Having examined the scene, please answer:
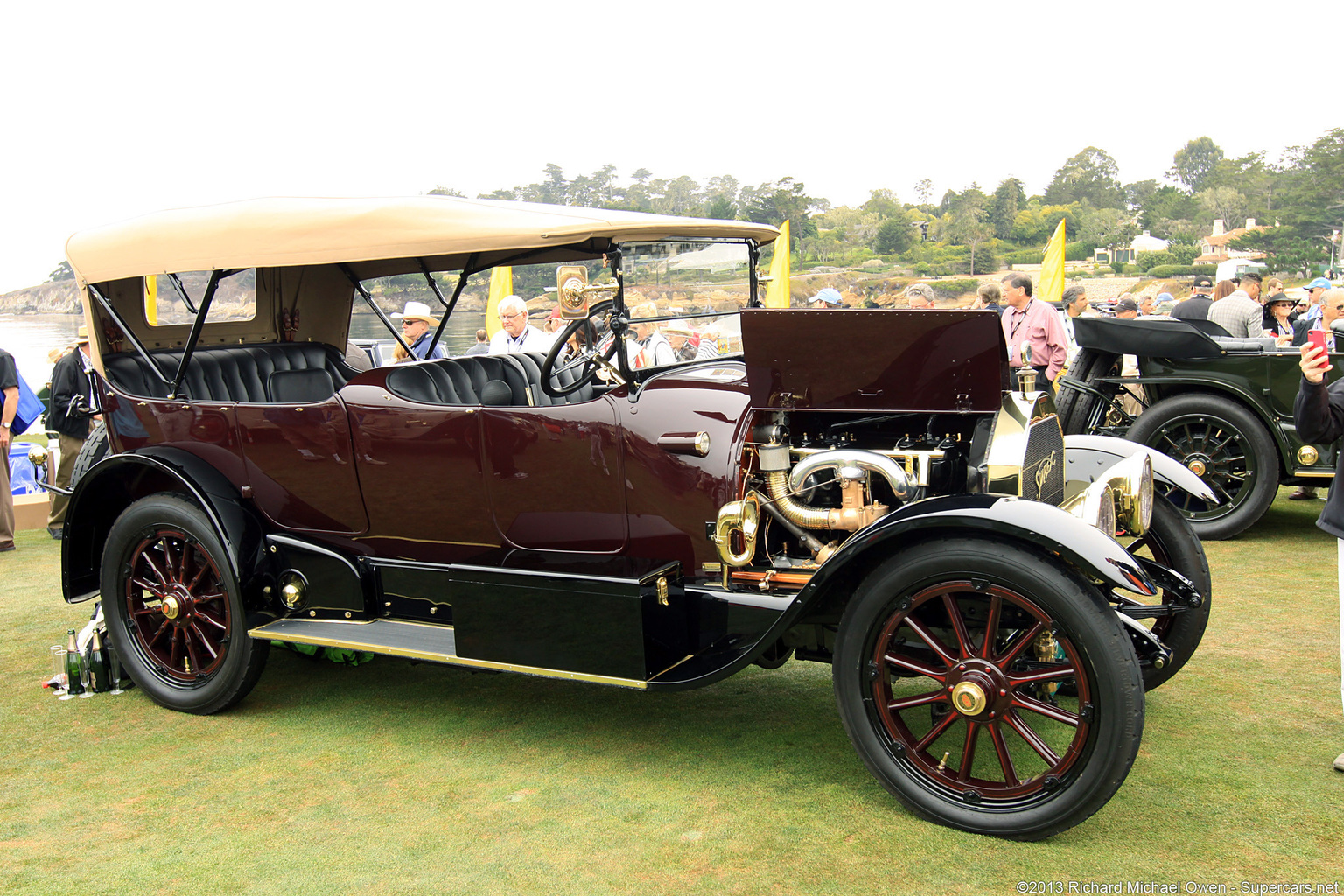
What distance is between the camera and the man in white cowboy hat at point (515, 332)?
6.00 m

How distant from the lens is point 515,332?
20.6 ft

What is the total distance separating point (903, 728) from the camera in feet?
8.78

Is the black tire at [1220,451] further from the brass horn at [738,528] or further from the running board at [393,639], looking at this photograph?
the running board at [393,639]

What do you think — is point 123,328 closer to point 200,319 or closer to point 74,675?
point 200,319

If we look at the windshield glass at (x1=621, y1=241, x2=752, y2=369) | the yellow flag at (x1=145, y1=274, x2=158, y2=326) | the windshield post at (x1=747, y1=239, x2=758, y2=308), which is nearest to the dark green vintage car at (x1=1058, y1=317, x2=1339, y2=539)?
A: the windshield post at (x1=747, y1=239, x2=758, y2=308)

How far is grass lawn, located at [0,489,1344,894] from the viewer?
2.42 metres

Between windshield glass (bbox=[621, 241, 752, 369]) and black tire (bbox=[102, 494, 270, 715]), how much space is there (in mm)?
1825

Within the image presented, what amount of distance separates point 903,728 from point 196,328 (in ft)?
10.0

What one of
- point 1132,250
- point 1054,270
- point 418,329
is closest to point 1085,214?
point 1132,250

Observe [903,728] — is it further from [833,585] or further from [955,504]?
[955,504]

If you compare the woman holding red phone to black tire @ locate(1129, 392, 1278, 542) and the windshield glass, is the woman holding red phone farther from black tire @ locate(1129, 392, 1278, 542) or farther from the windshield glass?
black tire @ locate(1129, 392, 1278, 542)

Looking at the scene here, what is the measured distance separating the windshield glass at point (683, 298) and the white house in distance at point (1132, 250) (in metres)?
45.3

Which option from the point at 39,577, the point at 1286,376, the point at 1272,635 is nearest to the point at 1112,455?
the point at 1272,635

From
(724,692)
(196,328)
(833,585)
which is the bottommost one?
(724,692)
